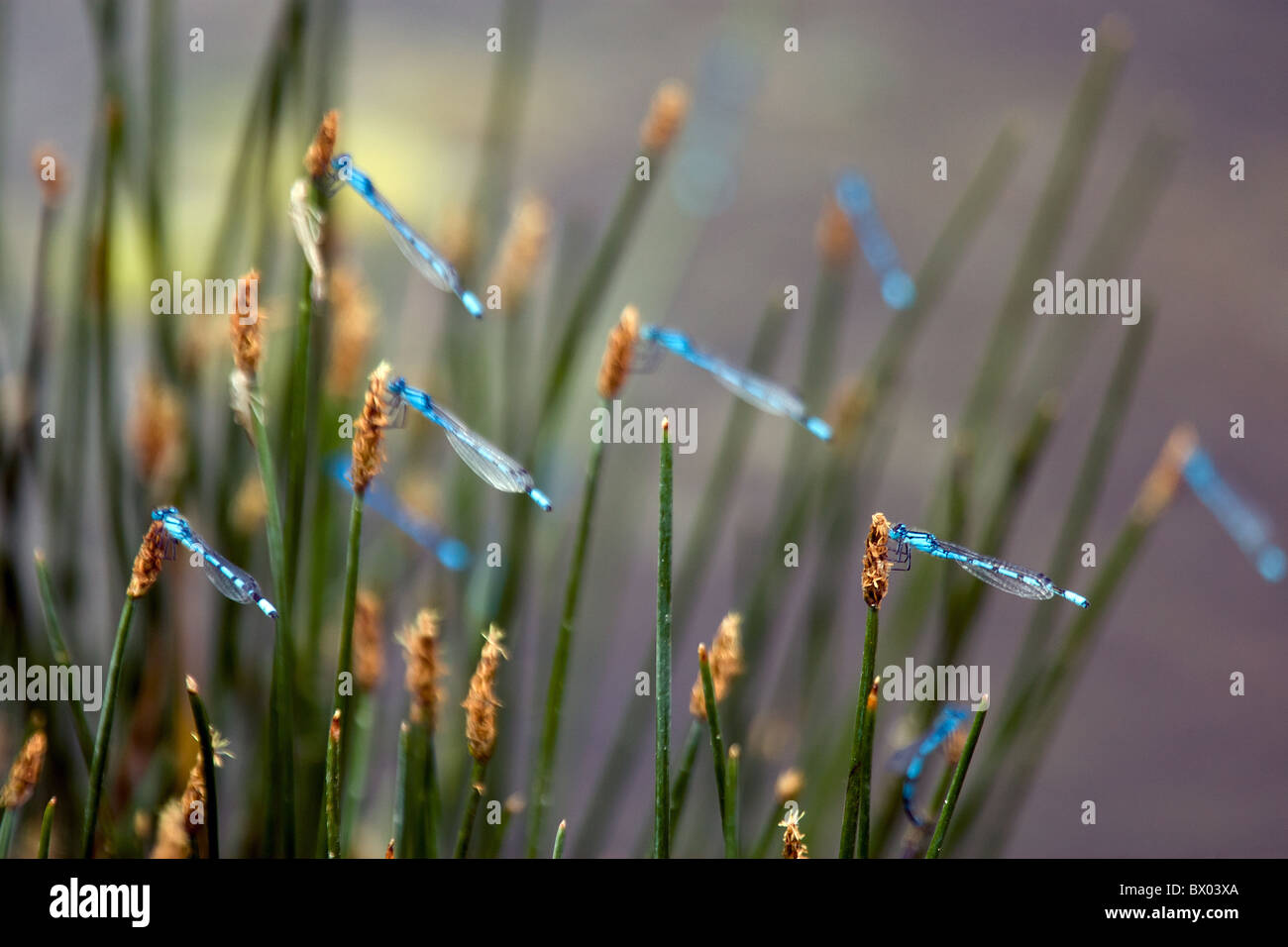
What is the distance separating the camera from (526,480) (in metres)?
0.37

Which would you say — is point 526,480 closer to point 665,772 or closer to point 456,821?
point 665,772

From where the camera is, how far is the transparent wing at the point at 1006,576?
358 millimetres

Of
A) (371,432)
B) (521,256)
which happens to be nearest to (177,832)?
(371,432)

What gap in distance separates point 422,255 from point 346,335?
223 millimetres

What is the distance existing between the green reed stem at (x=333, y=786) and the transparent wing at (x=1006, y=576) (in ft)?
0.65

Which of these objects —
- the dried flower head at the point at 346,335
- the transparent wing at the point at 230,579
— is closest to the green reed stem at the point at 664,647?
the transparent wing at the point at 230,579

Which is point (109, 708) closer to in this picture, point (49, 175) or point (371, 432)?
point (371, 432)

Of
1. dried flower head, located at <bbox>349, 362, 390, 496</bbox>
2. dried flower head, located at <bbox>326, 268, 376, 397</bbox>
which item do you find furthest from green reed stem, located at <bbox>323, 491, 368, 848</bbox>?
dried flower head, located at <bbox>326, 268, 376, 397</bbox>

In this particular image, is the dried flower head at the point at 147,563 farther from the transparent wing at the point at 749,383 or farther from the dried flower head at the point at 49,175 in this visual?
the dried flower head at the point at 49,175

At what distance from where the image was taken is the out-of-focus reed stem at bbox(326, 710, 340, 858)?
13.7 inches

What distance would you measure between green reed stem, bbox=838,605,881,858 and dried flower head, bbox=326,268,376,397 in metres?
0.35
